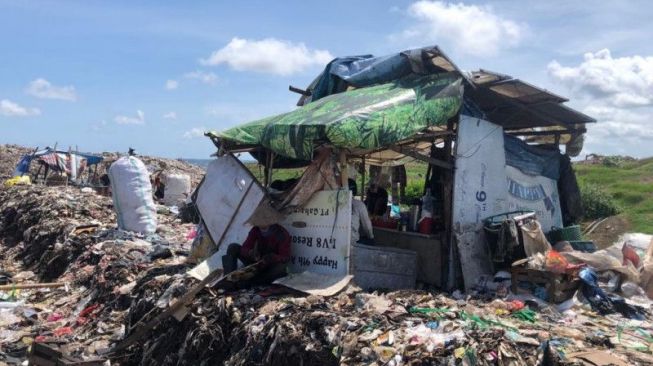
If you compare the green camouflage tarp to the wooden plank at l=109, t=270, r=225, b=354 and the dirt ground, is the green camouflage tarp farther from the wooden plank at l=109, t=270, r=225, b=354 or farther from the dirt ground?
the dirt ground

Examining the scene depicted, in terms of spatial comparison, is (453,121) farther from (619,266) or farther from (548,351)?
(548,351)

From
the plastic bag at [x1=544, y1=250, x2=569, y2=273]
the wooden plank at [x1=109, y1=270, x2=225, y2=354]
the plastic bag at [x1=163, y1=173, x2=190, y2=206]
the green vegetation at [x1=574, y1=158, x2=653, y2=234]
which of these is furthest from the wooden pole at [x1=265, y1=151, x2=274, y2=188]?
the green vegetation at [x1=574, y1=158, x2=653, y2=234]

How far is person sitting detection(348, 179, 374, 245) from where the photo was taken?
7.73 meters

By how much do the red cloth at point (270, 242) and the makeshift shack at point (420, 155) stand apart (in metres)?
0.30

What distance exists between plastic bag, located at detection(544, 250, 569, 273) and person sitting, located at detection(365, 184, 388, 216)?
433cm

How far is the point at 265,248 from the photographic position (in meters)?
7.83

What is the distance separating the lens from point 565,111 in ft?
30.2

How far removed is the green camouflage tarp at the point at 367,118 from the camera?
22.9ft

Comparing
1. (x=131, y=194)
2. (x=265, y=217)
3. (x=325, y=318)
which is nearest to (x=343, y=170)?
(x=265, y=217)

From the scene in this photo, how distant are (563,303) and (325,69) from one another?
17.4 feet

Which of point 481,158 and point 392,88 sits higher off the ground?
point 392,88

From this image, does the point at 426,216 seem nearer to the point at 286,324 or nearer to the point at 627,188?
the point at 286,324

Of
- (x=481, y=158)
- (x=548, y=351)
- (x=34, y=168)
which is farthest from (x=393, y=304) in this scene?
(x=34, y=168)

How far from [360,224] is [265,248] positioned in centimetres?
134
